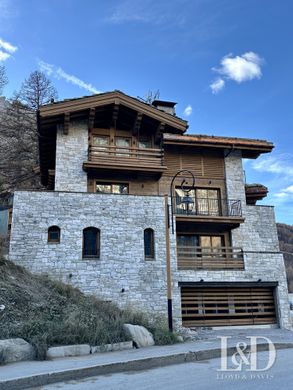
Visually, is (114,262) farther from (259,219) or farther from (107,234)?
(259,219)

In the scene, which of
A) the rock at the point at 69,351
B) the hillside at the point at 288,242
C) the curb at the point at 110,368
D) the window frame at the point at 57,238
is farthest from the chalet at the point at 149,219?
the hillside at the point at 288,242

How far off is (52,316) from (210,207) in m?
12.3

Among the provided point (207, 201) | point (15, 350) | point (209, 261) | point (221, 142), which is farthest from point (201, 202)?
point (15, 350)

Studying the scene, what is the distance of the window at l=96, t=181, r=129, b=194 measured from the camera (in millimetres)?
19969

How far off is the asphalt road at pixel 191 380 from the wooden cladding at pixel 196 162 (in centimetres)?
1367

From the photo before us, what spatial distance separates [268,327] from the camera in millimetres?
18469

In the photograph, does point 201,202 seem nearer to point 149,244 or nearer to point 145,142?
point 145,142

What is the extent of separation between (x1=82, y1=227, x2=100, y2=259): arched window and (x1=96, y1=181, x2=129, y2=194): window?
135 inches

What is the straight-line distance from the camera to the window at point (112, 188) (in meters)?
20.0

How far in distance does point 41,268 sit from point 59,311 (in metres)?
4.67

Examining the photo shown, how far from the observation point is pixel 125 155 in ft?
68.0

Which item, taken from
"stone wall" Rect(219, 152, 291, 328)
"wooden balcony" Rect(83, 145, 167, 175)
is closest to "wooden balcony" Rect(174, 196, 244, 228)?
"stone wall" Rect(219, 152, 291, 328)

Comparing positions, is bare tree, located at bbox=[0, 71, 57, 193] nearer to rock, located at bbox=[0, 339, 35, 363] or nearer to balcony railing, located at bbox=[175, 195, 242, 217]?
balcony railing, located at bbox=[175, 195, 242, 217]

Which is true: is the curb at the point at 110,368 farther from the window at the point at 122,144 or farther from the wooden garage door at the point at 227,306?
the window at the point at 122,144
